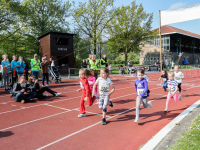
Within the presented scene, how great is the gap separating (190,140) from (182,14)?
25.4ft

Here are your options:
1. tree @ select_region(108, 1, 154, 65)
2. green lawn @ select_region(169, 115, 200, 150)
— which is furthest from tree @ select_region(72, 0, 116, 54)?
green lawn @ select_region(169, 115, 200, 150)

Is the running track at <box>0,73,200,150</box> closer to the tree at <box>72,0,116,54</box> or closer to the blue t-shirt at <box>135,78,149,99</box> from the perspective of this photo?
the blue t-shirt at <box>135,78,149,99</box>

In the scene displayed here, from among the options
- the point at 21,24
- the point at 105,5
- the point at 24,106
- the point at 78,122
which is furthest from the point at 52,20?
the point at 78,122

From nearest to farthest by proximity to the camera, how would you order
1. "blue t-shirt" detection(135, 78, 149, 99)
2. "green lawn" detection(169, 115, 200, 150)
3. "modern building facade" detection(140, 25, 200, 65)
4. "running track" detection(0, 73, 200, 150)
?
"green lawn" detection(169, 115, 200, 150), "running track" detection(0, 73, 200, 150), "blue t-shirt" detection(135, 78, 149, 99), "modern building facade" detection(140, 25, 200, 65)

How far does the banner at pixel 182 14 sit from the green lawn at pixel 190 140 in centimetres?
662

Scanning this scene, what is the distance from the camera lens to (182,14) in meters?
9.51

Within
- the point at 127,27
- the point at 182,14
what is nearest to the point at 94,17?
the point at 127,27

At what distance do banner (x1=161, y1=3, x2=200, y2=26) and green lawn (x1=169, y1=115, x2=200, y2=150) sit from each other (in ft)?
21.7

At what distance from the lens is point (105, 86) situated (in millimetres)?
5188

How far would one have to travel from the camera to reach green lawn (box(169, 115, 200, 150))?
3.37 m

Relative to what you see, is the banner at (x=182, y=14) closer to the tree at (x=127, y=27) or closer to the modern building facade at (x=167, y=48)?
the tree at (x=127, y=27)

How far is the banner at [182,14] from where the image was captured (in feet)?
29.3

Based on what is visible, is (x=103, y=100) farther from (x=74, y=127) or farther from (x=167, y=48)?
(x=167, y=48)

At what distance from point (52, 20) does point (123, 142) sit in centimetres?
3554
